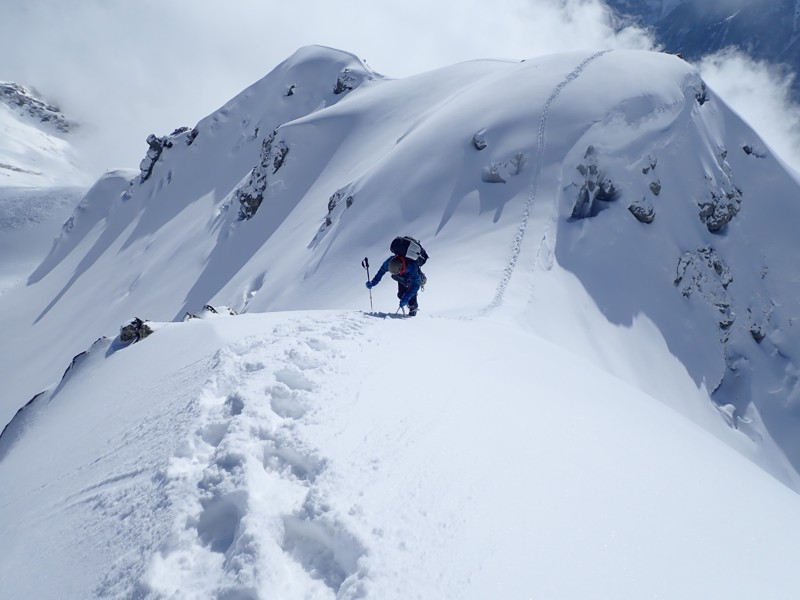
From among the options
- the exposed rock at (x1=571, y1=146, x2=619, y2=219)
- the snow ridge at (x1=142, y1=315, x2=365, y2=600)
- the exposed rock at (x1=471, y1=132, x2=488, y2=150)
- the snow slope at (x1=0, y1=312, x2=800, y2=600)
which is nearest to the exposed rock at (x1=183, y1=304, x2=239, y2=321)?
the snow slope at (x1=0, y1=312, x2=800, y2=600)

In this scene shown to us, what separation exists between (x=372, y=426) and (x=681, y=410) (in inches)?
628

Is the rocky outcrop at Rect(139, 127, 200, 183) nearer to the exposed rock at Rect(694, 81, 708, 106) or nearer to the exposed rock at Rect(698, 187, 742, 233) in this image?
the exposed rock at Rect(694, 81, 708, 106)

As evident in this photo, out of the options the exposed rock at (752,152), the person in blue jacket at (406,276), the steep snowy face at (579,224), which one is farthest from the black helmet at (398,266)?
the exposed rock at (752,152)

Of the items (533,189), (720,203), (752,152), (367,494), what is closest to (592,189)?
(533,189)

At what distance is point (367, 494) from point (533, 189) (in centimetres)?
1914

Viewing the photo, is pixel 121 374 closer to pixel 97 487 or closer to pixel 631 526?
pixel 97 487

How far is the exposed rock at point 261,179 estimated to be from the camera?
133 ft

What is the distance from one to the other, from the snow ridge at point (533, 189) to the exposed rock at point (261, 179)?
22.5 metres

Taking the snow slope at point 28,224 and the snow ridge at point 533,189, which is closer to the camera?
the snow ridge at point 533,189

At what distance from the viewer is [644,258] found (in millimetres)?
21078

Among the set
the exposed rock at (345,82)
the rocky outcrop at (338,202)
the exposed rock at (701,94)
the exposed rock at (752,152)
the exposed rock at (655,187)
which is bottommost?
the rocky outcrop at (338,202)

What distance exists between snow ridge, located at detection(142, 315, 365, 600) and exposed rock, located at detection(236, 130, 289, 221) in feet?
122

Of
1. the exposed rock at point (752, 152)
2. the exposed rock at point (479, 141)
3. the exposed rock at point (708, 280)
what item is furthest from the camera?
the exposed rock at point (752, 152)

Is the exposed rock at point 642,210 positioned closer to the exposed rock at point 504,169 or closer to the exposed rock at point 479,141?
the exposed rock at point 504,169
